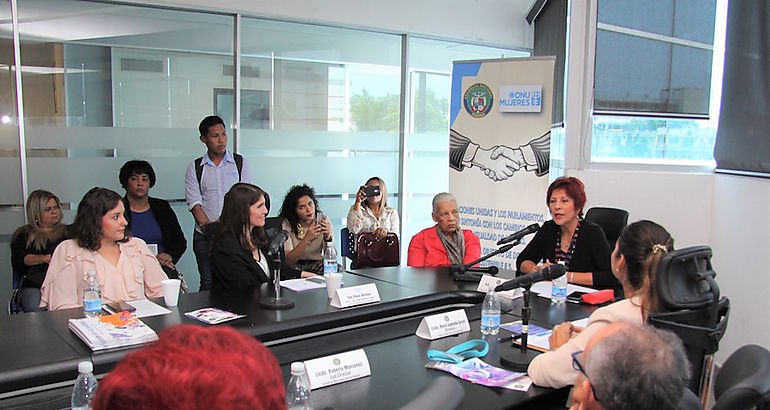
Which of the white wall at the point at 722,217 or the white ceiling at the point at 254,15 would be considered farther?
the white ceiling at the point at 254,15

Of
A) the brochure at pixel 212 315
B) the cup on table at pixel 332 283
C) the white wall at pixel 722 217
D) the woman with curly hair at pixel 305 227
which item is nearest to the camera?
the brochure at pixel 212 315

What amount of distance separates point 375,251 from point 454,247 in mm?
791

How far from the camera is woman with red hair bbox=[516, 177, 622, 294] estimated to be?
12.0 feet

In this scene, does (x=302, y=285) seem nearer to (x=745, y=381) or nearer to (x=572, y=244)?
(x=572, y=244)

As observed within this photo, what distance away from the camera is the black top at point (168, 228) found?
191 inches

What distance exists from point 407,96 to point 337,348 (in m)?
4.28

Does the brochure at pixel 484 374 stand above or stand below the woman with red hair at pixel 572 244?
below

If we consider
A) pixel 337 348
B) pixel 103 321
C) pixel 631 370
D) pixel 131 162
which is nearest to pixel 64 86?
pixel 131 162

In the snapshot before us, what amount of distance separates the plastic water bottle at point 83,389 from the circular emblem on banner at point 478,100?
420 cm

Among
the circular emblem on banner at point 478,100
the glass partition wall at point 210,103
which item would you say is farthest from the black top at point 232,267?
the circular emblem on banner at point 478,100

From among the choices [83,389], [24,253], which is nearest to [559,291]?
[83,389]

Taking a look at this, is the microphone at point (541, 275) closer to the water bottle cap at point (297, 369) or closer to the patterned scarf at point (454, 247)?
the water bottle cap at point (297, 369)

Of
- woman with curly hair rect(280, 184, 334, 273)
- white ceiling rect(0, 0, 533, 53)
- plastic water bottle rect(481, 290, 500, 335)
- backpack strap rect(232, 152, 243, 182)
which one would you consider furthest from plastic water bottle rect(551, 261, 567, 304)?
white ceiling rect(0, 0, 533, 53)

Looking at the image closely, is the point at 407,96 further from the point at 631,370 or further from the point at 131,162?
the point at 631,370
